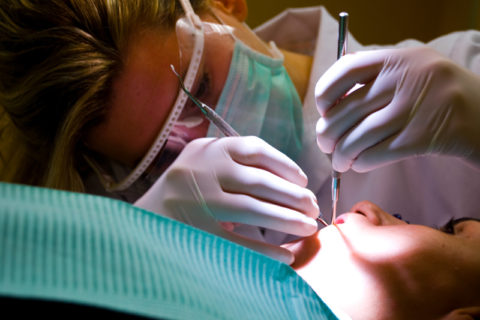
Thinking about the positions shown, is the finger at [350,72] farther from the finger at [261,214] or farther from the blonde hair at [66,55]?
the blonde hair at [66,55]

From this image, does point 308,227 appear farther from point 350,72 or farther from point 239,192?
point 350,72

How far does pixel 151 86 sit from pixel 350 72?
1.87 feet

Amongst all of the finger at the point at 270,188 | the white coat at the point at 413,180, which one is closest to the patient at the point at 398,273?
the finger at the point at 270,188


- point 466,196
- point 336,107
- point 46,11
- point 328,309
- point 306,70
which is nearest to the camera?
point 328,309

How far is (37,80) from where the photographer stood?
3.54ft

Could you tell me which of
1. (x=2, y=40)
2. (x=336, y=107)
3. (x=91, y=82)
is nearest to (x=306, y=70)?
(x=336, y=107)

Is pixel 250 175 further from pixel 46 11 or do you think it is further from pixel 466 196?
pixel 466 196

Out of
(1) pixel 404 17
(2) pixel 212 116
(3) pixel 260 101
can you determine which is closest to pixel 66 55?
(2) pixel 212 116

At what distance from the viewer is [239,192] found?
1.00 metres

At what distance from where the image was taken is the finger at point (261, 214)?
92 cm

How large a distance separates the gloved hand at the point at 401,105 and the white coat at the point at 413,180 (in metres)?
0.42

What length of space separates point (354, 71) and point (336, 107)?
0.30ft

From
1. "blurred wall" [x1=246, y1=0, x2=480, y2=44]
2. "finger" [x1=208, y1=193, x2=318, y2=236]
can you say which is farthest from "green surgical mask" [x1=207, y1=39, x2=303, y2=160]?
"blurred wall" [x1=246, y1=0, x2=480, y2=44]

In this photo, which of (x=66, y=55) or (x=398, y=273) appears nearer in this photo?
(x=398, y=273)
